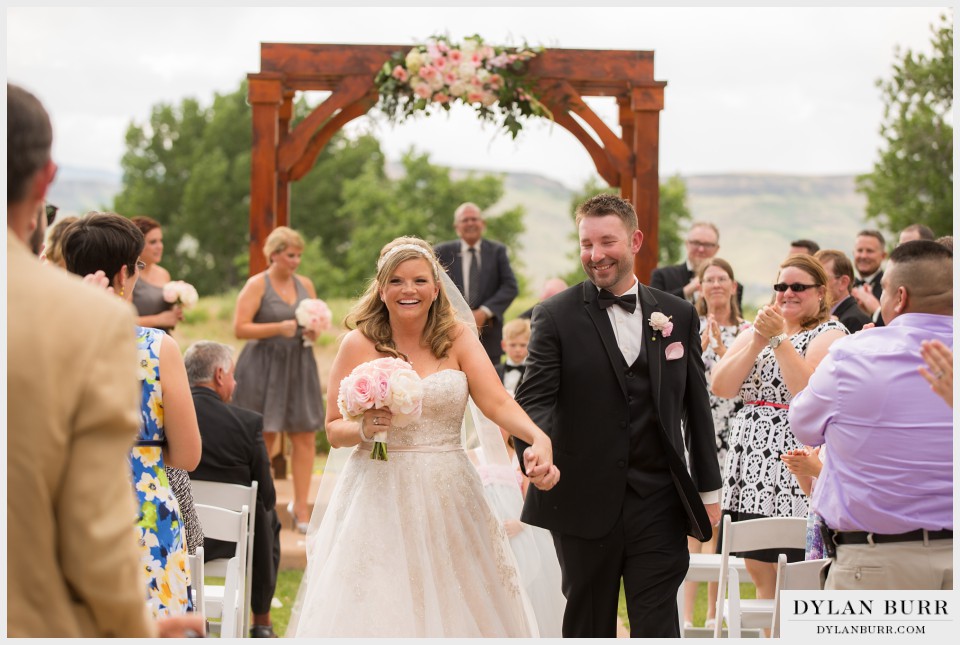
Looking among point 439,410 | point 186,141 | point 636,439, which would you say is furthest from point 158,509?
point 186,141

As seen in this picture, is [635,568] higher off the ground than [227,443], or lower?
lower

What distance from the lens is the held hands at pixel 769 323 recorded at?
15.2 feet

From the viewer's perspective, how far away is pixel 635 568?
4.34 metres

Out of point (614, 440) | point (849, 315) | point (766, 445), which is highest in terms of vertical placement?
point (849, 315)

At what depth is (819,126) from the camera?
51.2 m

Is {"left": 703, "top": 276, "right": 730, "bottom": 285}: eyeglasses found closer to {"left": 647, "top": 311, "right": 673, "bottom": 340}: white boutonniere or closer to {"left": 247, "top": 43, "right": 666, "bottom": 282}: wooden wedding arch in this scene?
{"left": 247, "top": 43, "right": 666, "bottom": 282}: wooden wedding arch

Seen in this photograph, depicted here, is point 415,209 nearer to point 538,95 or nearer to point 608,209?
point 538,95

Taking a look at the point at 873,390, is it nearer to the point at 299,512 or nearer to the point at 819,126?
the point at 299,512

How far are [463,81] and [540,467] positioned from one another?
17.9 feet

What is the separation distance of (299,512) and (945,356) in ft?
20.3

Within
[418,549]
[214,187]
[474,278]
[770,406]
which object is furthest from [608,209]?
[214,187]

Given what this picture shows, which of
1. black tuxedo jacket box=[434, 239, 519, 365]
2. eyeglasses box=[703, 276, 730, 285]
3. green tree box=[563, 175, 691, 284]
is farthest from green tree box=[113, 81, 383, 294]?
eyeglasses box=[703, 276, 730, 285]

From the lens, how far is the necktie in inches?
379

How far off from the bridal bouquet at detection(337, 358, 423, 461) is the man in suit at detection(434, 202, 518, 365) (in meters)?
5.37
